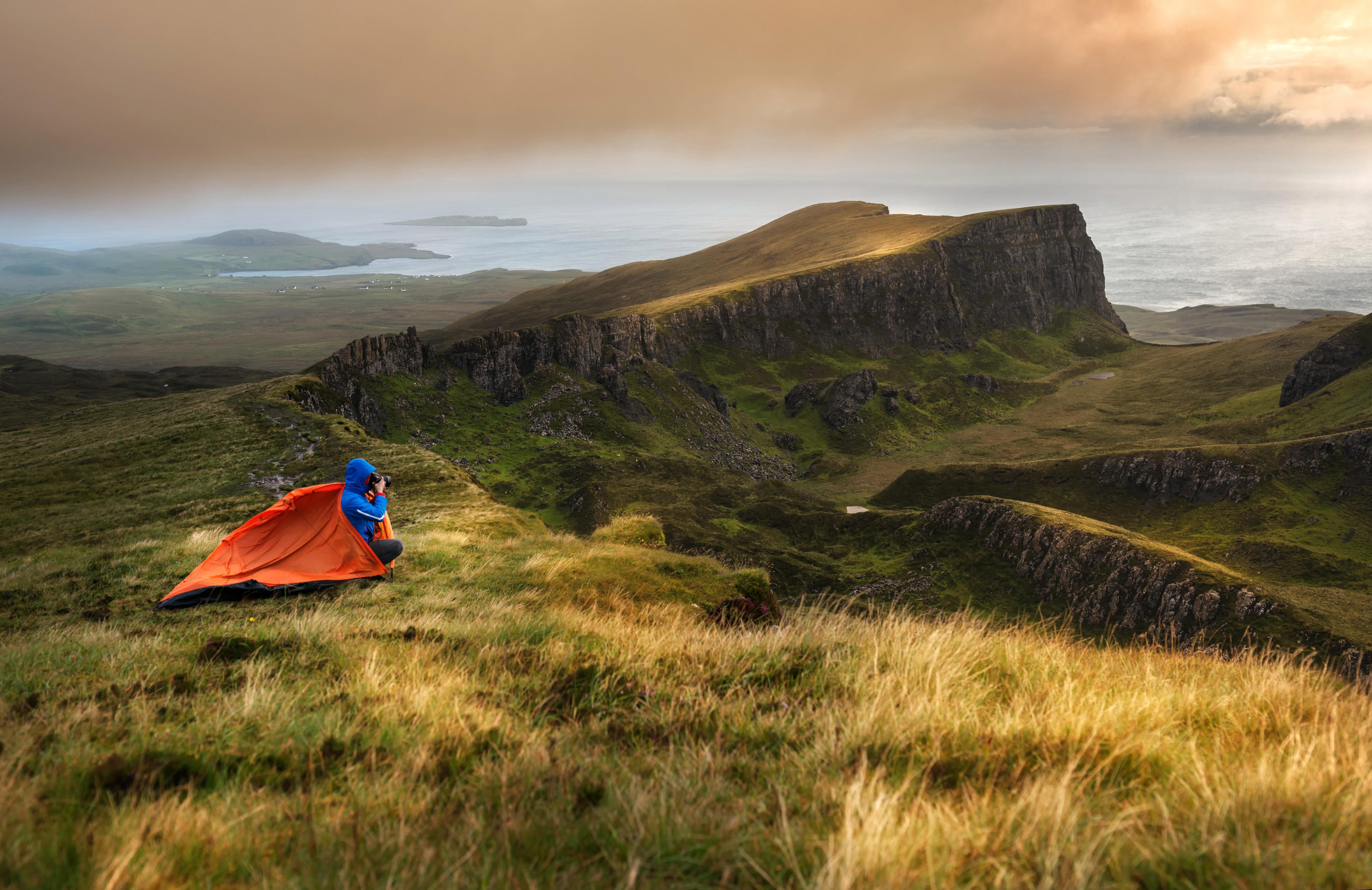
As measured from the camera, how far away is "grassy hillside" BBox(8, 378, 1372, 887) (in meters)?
A: 2.75

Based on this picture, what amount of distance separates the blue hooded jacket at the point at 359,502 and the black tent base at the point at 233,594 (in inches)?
60.8

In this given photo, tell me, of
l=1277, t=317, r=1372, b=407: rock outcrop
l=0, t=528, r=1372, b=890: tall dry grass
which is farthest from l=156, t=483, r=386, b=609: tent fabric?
l=1277, t=317, r=1372, b=407: rock outcrop

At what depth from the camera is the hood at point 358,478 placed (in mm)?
13281

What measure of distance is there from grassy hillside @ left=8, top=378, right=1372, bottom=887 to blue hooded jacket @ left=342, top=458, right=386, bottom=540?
4.96m

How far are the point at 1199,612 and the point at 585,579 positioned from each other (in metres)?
58.6

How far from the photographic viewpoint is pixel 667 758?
405 cm

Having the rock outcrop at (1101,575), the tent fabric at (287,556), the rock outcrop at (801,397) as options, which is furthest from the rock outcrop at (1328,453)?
the tent fabric at (287,556)

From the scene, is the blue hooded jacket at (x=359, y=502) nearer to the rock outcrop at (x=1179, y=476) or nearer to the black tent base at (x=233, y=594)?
the black tent base at (x=233, y=594)

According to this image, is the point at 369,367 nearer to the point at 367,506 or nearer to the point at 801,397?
the point at 801,397

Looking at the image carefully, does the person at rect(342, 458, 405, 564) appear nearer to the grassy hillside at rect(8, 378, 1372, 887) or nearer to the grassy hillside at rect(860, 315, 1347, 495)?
the grassy hillside at rect(8, 378, 1372, 887)

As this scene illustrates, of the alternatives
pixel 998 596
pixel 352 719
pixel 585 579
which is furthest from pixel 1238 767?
pixel 998 596

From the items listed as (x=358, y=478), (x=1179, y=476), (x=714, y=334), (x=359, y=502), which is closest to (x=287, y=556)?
(x=359, y=502)

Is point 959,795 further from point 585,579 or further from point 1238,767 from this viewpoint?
point 585,579

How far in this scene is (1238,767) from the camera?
363 centimetres
